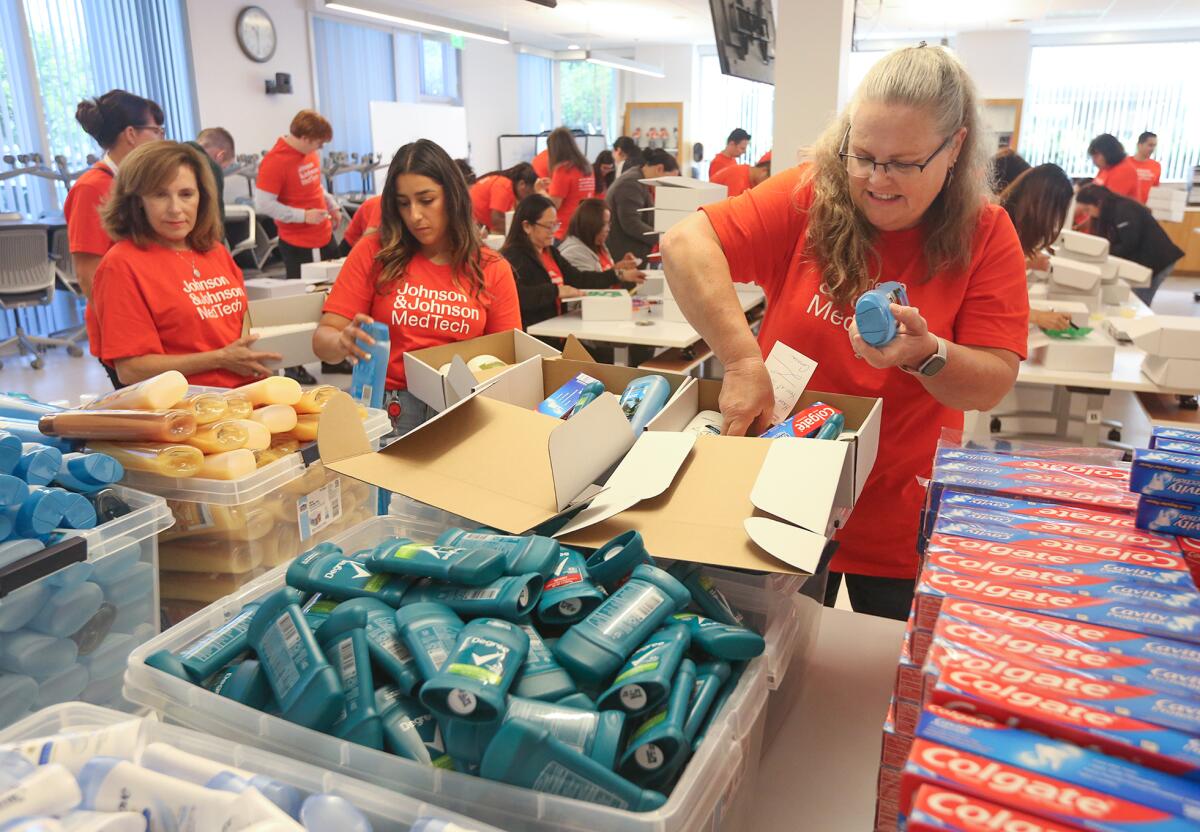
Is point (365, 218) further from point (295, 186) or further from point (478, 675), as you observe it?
point (478, 675)

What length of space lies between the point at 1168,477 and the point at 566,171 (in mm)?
6795

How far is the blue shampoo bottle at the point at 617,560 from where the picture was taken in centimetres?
94

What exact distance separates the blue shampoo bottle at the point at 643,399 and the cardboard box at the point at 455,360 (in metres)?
0.26

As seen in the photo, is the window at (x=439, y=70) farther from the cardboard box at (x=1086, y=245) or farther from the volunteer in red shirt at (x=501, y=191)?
the cardboard box at (x=1086, y=245)

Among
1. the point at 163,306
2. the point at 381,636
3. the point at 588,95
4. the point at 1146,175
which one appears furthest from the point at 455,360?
the point at 588,95

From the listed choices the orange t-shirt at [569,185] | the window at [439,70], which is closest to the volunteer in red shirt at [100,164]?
the orange t-shirt at [569,185]

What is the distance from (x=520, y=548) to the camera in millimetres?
944

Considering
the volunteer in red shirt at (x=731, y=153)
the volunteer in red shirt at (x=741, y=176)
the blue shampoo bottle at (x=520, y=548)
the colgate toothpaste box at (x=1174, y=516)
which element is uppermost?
the volunteer in red shirt at (x=731, y=153)

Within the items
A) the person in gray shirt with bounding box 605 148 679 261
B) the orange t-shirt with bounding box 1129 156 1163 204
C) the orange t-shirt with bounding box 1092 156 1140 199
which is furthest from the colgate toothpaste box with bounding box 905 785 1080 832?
the orange t-shirt with bounding box 1129 156 1163 204

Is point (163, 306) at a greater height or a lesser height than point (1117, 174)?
lesser

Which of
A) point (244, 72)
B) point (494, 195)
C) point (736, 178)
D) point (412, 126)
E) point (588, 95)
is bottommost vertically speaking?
point (494, 195)

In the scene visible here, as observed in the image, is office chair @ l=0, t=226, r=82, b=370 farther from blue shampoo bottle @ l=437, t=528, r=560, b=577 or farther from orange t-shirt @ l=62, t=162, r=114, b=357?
blue shampoo bottle @ l=437, t=528, r=560, b=577

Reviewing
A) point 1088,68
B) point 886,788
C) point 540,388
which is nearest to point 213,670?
point 886,788

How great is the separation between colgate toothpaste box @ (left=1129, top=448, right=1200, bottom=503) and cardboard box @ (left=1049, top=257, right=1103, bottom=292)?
3.77 metres
